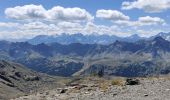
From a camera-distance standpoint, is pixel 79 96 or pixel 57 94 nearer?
pixel 79 96

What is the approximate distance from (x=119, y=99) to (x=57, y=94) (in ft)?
24.9

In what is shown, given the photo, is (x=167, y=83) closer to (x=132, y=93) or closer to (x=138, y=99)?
(x=132, y=93)

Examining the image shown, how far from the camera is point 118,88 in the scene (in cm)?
2927

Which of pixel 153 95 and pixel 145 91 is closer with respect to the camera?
pixel 153 95

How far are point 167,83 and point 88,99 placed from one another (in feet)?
26.2

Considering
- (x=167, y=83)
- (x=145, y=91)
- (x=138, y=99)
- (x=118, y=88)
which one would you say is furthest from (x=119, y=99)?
(x=167, y=83)

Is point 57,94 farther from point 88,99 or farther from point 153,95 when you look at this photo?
point 153,95

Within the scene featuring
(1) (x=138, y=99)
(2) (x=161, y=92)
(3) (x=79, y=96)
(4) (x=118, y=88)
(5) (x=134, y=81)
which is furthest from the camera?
(5) (x=134, y=81)

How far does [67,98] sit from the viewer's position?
26.6 m

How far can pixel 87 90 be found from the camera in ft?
98.9

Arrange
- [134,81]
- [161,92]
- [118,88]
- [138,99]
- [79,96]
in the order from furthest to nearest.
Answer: [134,81] → [118,88] → [79,96] → [161,92] → [138,99]

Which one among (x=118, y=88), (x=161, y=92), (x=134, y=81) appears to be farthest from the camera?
(x=134, y=81)

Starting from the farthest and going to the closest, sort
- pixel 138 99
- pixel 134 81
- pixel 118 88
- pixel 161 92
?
pixel 134 81, pixel 118 88, pixel 161 92, pixel 138 99

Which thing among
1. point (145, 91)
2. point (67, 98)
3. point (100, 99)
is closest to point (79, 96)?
point (67, 98)
